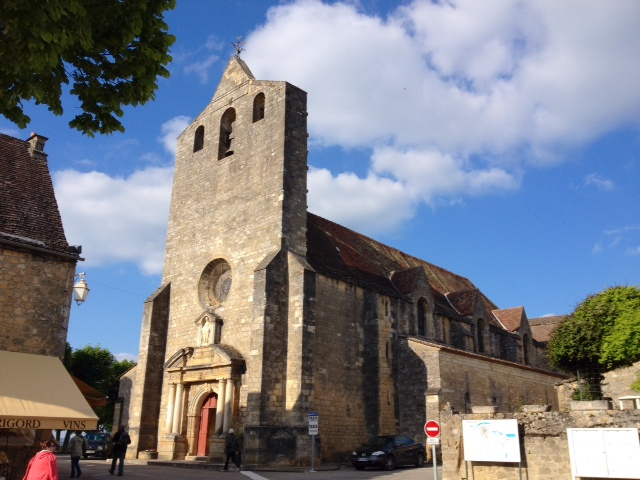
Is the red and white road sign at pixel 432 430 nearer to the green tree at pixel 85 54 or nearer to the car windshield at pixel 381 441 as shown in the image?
the car windshield at pixel 381 441

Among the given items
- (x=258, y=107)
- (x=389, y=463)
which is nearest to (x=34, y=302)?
(x=389, y=463)

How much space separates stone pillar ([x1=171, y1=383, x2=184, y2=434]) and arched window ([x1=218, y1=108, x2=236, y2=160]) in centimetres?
989

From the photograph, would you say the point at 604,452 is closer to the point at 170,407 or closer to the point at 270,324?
the point at 270,324

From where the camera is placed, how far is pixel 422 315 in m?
27.2

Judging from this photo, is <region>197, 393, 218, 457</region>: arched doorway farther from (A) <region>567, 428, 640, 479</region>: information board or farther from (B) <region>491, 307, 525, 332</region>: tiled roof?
(B) <region>491, 307, 525, 332</region>: tiled roof

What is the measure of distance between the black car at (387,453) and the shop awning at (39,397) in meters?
9.90

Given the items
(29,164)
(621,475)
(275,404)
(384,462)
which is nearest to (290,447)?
(275,404)

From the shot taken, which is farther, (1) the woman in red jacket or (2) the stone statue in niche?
(2) the stone statue in niche

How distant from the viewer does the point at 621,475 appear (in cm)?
1052

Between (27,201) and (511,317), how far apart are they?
2856cm

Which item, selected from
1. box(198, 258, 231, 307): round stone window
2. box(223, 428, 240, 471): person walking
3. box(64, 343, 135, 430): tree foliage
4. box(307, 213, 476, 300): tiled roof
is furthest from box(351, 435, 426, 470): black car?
box(64, 343, 135, 430): tree foliage

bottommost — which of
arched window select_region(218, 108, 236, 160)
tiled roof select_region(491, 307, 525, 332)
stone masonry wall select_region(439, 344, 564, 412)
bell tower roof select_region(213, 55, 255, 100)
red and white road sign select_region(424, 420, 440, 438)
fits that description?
red and white road sign select_region(424, 420, 440, 438)

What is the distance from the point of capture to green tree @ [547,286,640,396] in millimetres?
18141

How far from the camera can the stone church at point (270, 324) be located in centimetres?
1959
